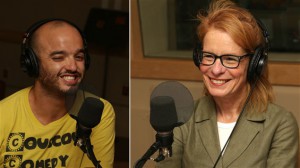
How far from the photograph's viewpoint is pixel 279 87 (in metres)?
1.50

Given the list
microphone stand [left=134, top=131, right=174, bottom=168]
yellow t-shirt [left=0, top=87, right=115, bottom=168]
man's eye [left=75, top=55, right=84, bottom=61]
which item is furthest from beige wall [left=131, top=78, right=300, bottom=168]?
microphone stand [left=134, top=131, right=174, bottom=168]

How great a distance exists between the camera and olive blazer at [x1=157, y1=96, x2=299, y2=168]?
48.5 inches

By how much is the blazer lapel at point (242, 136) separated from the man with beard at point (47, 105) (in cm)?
46

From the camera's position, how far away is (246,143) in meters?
1.26

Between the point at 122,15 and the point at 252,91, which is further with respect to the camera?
the point at 122,15

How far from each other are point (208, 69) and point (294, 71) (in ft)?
1.27

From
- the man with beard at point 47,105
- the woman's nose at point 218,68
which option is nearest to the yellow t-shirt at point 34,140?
the man with beard at point 47,105

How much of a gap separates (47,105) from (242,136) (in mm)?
654

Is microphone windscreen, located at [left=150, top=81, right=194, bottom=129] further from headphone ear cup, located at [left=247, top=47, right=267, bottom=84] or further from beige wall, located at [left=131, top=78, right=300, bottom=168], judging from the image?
beige wall, located at [left=131, top=78, right=300, bottom=168]

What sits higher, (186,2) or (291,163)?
(186,2)

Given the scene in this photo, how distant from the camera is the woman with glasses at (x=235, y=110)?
3.98 ft

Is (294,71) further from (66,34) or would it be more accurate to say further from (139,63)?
(66,34)

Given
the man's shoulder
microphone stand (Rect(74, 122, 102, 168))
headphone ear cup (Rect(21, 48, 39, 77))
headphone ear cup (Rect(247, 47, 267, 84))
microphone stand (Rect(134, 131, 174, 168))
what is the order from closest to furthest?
microphone stand (Rect(134, 131, 174, 168)) → microphone stand (Rect(74, 122, 102, 168)) → headphone ear cup (Rect(247, 47, 267, 84)) → headphone ear cup (Rect(21, 48, 39, 77)) → the man's shoulder

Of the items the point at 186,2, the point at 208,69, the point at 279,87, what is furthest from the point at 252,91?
the point at 186,2
